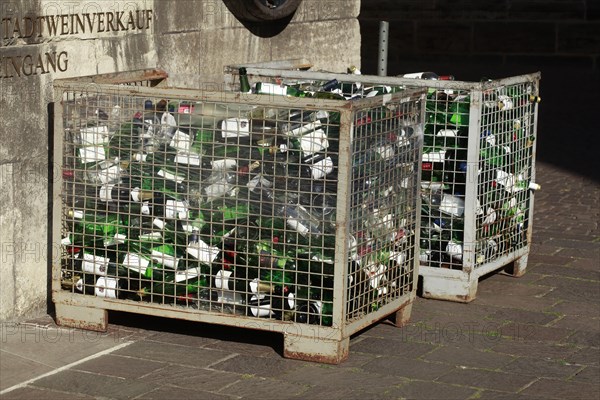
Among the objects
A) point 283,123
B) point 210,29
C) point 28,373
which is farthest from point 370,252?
point 210,29

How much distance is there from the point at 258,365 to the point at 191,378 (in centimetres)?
36

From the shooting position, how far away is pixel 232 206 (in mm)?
5434

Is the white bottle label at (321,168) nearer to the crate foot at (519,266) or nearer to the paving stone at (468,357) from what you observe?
the paving stone at (468,357)

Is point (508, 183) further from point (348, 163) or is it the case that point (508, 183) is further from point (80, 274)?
point (80, 274)

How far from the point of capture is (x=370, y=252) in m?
5.61

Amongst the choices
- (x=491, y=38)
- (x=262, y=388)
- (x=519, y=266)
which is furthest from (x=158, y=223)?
(x=491, y=38)

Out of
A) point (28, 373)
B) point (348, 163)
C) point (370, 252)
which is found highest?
point (348, 163)

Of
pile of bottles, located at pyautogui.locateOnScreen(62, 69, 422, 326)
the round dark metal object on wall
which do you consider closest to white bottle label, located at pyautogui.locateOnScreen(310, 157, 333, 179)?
pile of bottles, located at pyautogui.locateOnScreen(62, 69, 422, 326)

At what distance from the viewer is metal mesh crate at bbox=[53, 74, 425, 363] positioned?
5.30 m

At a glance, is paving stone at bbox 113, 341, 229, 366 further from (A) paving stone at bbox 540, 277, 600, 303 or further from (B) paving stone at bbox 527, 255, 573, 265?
(B) paving stone at bbox 527, 255, 573, 265

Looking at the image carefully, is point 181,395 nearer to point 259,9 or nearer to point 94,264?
point 94,264

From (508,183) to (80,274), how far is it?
8.31 feet

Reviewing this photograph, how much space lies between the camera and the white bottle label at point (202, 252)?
5492mm

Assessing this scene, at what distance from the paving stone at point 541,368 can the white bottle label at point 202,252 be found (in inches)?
56.3
